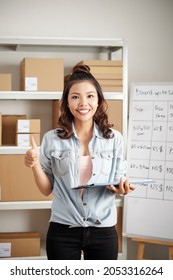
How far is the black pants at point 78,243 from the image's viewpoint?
2062 mm

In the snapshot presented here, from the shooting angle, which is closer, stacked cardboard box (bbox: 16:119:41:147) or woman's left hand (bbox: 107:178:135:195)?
woman's left hand (bbox: 107:178:135:195)

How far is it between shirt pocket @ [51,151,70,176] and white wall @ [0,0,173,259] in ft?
6.81

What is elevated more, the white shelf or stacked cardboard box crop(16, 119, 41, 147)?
stacked cardboard box crop(16, 119, 41, 147)

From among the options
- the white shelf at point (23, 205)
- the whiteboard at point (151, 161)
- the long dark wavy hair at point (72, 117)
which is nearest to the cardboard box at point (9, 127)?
the white shelf at point (23, 205)

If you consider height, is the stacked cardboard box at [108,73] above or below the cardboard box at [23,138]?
above

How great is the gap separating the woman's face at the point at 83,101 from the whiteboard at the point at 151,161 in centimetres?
169

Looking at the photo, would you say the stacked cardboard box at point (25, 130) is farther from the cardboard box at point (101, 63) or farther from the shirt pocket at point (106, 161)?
the shirt pocket at point (106, 161)

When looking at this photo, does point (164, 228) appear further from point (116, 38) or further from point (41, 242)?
point (116, 38)

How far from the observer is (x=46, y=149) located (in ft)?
7.09

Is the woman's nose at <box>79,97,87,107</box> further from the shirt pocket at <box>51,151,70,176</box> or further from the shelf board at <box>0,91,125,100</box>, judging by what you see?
the shelf board at <box>0,91,125,100</box>

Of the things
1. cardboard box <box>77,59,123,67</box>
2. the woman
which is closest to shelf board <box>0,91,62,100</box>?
cardboard box <box>77,59,123,67</box>

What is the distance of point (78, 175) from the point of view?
2115 mm

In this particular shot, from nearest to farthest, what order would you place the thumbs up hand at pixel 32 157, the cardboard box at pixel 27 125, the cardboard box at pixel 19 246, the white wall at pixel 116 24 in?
1. the thumbs up hand at pixel 32 157
2. the cardboard box at pixel 27 125
3. the cardboard box at pixel 19 246
4. the white wall at pixel 116 24

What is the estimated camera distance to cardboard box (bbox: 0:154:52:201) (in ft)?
11.9
